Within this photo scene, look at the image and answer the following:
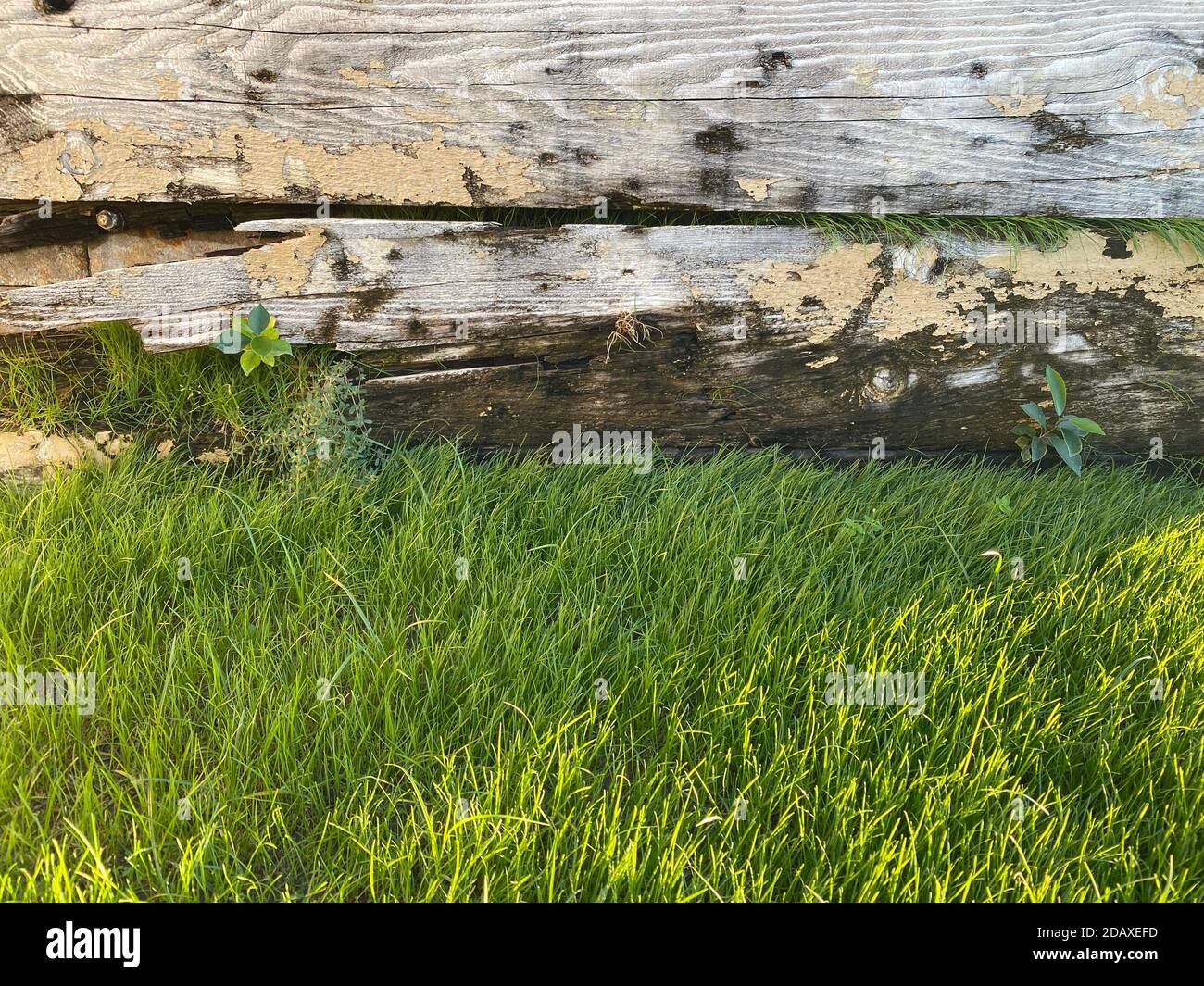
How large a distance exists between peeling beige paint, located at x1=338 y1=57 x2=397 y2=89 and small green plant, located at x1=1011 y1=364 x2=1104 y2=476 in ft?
8.80

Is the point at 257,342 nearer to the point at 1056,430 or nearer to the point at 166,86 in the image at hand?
the point at 166,86

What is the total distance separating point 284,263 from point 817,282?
1.98 m

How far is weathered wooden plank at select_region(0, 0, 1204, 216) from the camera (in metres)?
2.87

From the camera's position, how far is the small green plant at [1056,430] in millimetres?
3283

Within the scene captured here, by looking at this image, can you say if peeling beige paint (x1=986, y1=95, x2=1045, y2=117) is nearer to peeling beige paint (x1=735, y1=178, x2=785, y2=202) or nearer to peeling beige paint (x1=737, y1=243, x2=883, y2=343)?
peeling beige paint (x1=737, y1=243, x2=883, y2=343)

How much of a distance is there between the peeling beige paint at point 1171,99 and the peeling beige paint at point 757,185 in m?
1.33

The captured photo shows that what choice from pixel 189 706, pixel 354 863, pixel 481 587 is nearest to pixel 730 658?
pixel 481 587

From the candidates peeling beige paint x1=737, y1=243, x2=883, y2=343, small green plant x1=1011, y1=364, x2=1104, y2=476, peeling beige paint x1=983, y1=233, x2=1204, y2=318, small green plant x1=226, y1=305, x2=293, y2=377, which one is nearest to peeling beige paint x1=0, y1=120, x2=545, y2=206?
small green plant x1=226, y1=305, x2=293, y2=377

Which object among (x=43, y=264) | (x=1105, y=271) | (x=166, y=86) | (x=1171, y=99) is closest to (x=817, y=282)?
(x=1105, y=271)

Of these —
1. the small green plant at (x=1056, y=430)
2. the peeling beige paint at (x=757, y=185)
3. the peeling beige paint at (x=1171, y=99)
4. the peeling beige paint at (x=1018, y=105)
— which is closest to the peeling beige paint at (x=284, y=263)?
the peeling beige paint at (x=757, y=185)

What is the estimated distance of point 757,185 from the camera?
3117 mm

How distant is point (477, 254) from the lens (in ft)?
10.2

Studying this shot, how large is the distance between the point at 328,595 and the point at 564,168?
1.72 meters

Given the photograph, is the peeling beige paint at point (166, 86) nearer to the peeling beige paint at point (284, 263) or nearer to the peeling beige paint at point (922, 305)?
the peeling beige paint at point (284, 263)
